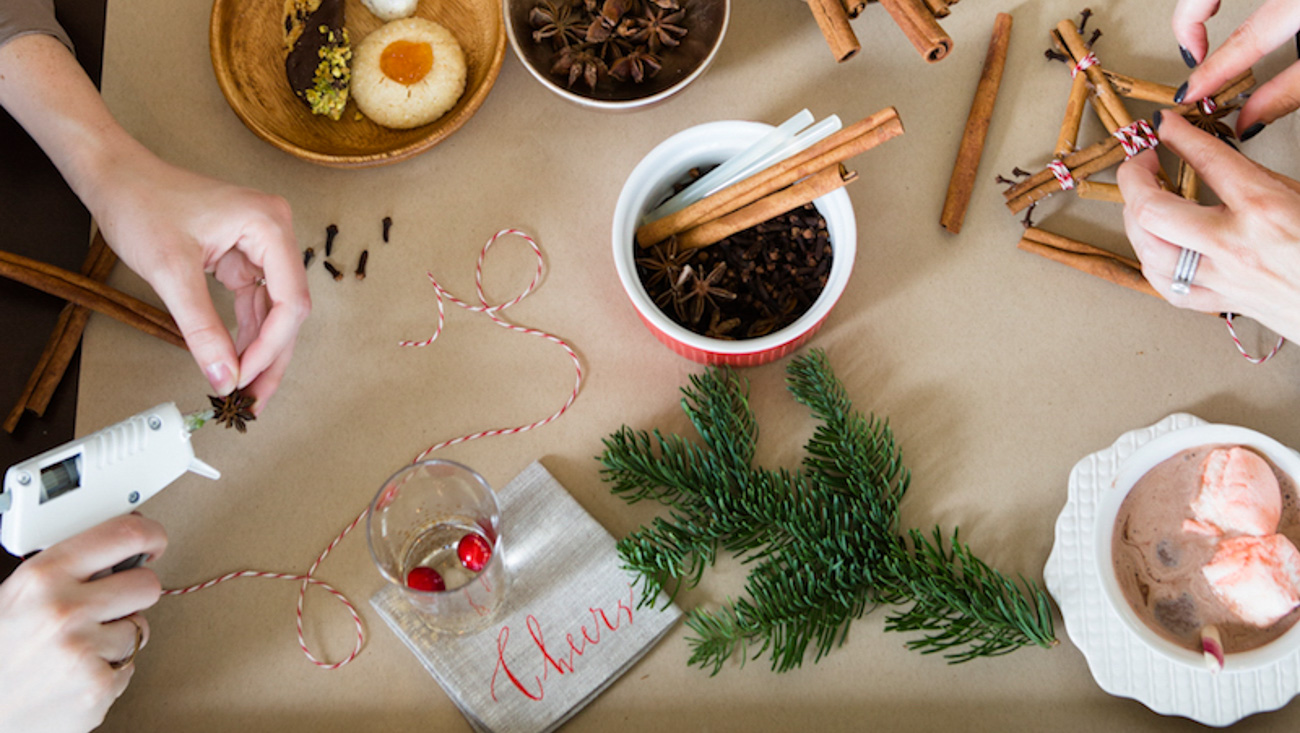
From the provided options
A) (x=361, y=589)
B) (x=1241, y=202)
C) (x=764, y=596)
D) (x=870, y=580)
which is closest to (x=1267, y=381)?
(x=1241, y=202)

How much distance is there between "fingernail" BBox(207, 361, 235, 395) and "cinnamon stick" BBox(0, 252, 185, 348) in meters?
0.21

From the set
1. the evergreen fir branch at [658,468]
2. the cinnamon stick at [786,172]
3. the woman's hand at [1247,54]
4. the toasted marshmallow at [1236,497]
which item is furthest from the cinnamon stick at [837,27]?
the toasted marshmallow at [1236,497]

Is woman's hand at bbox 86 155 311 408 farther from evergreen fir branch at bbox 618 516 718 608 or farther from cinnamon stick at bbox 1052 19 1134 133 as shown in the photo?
cinnamon stick at bbox 1052 19 1134 133

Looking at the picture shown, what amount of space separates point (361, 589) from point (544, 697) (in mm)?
291

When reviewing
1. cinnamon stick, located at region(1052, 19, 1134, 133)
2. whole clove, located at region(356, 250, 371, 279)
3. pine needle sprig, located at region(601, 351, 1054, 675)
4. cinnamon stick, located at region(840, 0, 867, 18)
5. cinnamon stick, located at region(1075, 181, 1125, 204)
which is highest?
cinnamon stick, located at region(840, 0, 867, 18)

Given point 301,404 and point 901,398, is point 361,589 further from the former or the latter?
point 901,398

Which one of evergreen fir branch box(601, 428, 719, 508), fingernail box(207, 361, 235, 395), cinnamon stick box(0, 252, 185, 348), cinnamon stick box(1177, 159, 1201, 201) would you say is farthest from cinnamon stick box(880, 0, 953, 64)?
cinnamon stick box(0, 252, 185, 348)

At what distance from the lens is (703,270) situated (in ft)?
3.84

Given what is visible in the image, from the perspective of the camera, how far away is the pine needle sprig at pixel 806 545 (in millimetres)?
1051

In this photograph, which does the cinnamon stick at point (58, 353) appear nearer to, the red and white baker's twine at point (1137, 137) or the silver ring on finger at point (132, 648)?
the silver ring on finger at point (132, 648)

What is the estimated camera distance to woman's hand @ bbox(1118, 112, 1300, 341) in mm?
949

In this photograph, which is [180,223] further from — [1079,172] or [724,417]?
[1079,172]

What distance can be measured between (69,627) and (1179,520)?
1.30 m

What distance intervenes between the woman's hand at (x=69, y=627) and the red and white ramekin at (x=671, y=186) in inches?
25.7
